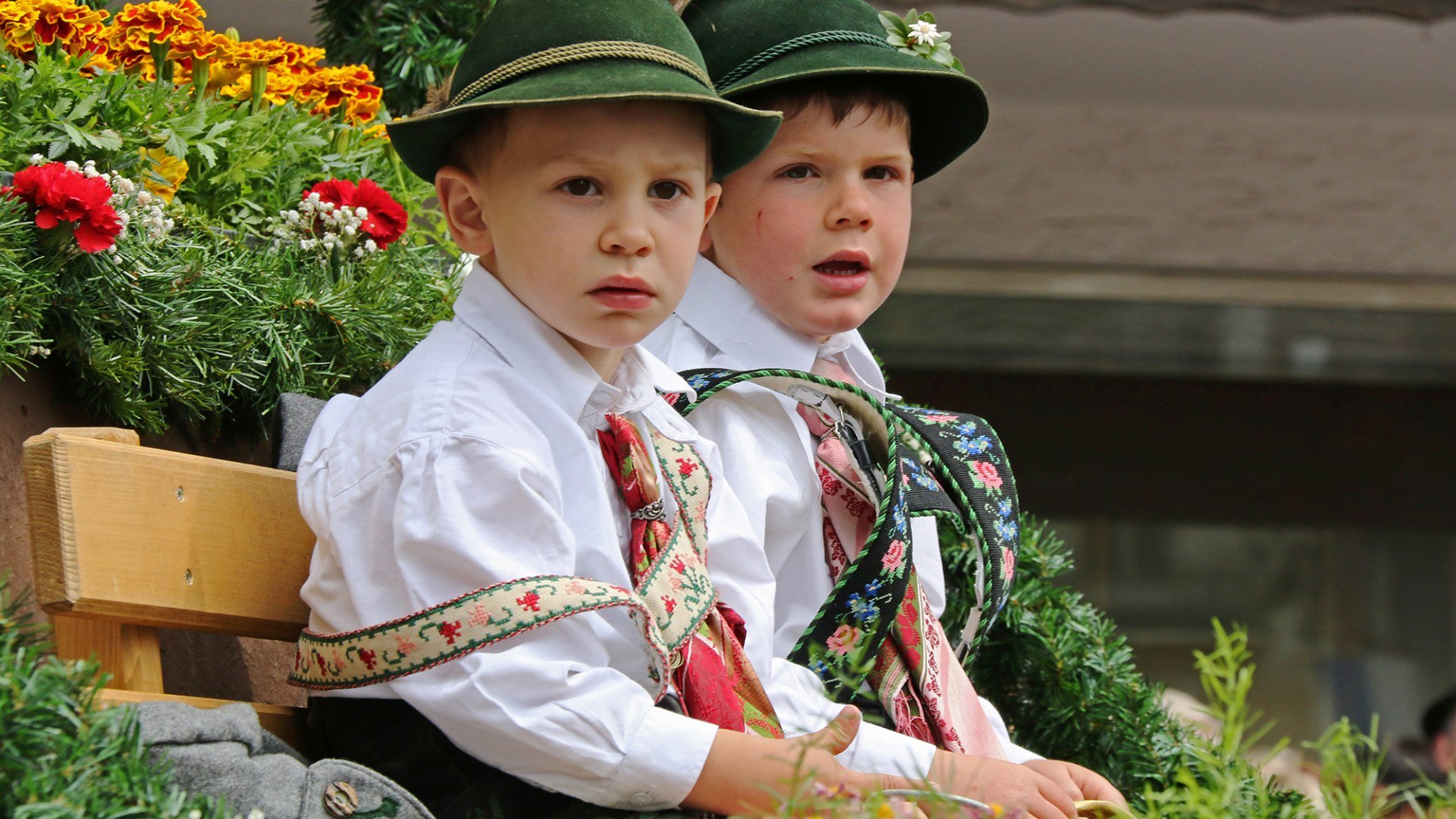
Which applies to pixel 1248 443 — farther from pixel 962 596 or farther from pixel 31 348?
pixel 31 348

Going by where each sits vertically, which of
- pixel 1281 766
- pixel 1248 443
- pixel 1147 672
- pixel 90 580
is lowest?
pixel 90 580

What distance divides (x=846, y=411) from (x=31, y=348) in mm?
833

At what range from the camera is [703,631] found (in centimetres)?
137

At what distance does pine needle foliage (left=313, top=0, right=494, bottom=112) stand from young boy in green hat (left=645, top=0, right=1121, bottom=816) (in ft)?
2.65

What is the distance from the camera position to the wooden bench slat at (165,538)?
50.0 inches

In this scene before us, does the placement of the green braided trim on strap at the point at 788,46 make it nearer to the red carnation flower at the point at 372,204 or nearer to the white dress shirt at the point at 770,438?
the white dress shirt at the point at 770,438

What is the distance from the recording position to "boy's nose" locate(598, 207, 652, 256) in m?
1.33

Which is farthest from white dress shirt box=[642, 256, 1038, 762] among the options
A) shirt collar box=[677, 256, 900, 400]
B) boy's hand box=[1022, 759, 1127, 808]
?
boy's hand box=[1022, 759, 1127, 808]

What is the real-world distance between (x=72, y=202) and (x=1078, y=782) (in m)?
1.11

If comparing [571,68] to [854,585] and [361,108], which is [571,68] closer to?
[854,585]

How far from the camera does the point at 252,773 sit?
3.83 ft

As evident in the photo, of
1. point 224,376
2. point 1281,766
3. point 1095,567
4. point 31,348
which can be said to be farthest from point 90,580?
point 1095,567

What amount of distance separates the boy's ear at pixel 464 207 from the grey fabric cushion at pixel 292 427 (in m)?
0.26

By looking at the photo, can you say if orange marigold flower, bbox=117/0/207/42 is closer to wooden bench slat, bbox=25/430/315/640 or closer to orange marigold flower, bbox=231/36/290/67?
orange marigold flower, bbox=231/36/290/67
